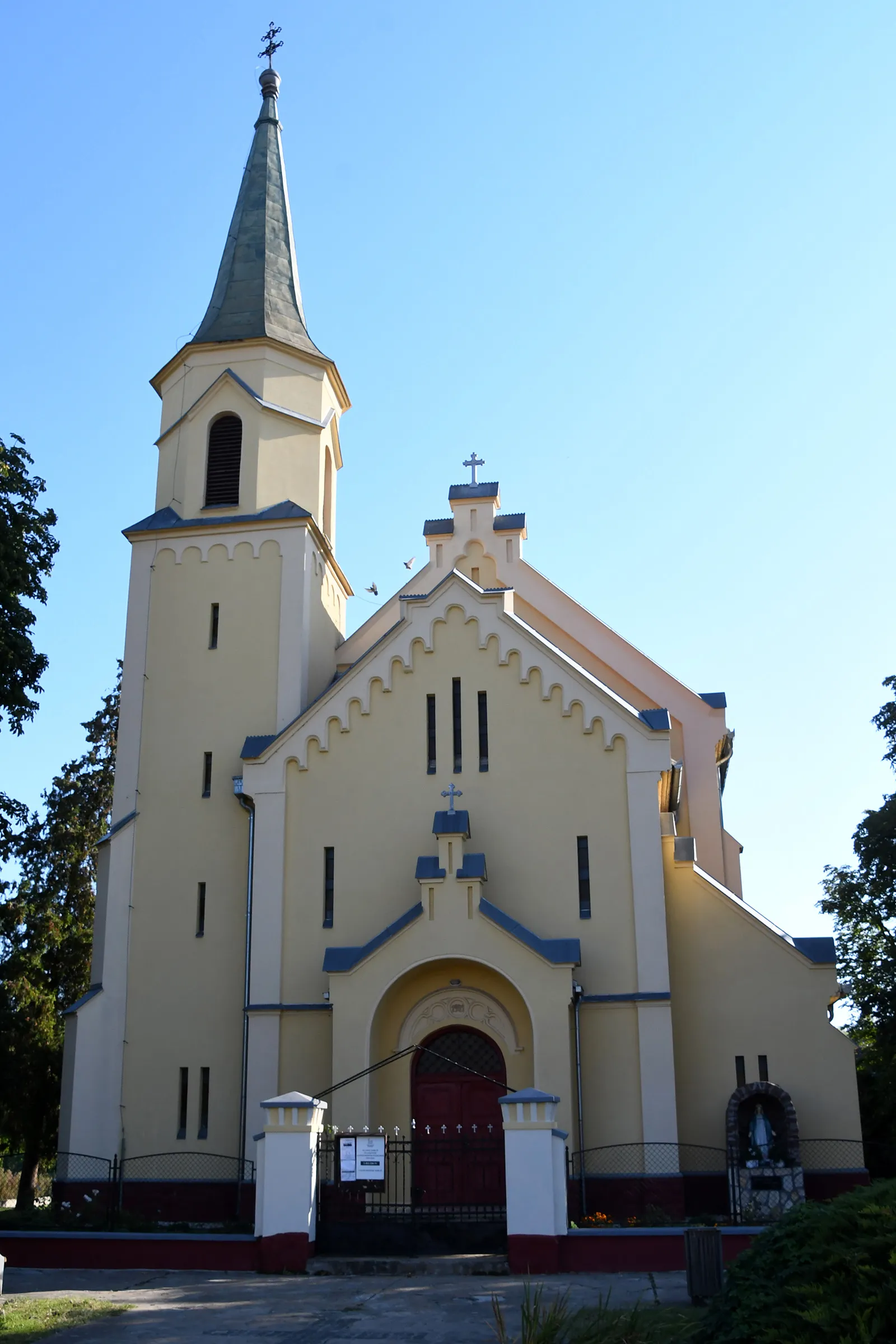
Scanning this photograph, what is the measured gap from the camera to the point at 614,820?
74.7 ft

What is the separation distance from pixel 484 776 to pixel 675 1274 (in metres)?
9.90

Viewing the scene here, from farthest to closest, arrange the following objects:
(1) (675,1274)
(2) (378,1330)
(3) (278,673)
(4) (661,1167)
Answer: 1. (3) (278,673)
2. (4) (661,1167)
3. (1) (675,1274)
4. (2) (378,1330)

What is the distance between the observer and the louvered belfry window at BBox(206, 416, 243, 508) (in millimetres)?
27422

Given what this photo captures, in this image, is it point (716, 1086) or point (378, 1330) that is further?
point (716, 1086)

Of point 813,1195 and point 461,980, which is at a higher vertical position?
point 461,980

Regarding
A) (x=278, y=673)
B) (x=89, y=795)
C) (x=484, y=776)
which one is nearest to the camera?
(x=484, y=776)

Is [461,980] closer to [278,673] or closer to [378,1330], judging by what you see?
[278,673]

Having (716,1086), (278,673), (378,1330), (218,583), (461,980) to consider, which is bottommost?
(378,1330)

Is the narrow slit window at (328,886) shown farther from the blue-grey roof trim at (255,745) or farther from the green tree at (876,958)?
the green tree at (876,958)

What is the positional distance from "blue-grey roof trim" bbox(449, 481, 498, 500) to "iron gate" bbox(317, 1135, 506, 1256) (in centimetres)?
1394

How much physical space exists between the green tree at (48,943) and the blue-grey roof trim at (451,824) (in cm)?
1387

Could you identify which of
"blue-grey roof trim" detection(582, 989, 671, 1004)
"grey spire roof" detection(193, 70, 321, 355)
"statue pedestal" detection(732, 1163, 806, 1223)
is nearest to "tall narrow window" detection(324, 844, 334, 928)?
"blue-grey roof trim" detection(582, 989, 671, 1004)

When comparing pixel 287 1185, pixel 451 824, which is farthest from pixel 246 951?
pixel 287 1185

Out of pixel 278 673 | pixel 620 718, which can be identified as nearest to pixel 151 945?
pixel 278 673
